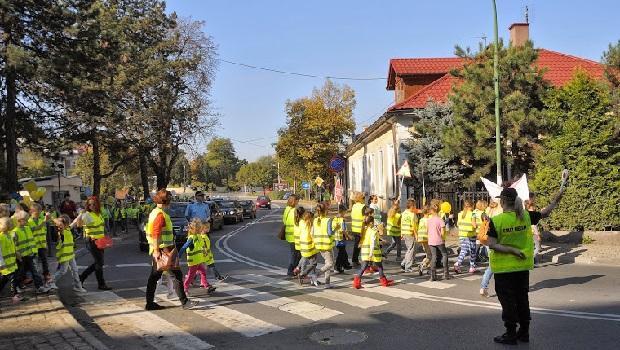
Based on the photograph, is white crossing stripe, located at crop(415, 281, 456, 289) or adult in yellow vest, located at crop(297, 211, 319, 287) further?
adult in yellow vest, located at crop(297, 211, 319, 287)

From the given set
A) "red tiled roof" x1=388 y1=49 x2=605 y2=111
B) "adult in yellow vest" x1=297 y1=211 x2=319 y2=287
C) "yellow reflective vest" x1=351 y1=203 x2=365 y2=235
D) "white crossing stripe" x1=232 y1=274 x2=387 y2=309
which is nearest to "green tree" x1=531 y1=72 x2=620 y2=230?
"yellow reflective vest" x1=351 y1=203 x2=365 y2=235

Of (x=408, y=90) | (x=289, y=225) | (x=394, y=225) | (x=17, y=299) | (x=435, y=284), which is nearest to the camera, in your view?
(x=17, y=299)

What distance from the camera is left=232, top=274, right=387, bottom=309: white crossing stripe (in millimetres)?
8977

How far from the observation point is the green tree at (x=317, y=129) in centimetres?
5091

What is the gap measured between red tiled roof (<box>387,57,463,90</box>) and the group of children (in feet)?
69.6

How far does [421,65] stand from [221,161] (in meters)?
123

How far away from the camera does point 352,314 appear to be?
8164 millimetres

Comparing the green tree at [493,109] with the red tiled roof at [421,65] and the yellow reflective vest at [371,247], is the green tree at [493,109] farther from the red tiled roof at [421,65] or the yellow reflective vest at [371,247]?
the yellow reflective vest at [371,247]

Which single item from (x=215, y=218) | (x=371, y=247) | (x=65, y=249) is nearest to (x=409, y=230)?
(x=371, y=247)

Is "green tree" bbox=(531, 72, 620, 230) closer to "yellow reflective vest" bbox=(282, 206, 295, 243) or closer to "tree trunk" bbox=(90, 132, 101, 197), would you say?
"yellow reflective vest" bbox=(282, 206, 295, 243)

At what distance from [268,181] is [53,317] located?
131819 mm

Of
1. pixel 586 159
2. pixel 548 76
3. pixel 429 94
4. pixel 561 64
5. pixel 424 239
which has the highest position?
Answer: pixel 561 64

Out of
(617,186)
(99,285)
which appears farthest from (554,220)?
(99,285)

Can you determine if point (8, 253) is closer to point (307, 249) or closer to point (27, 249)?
point (27, 249)
